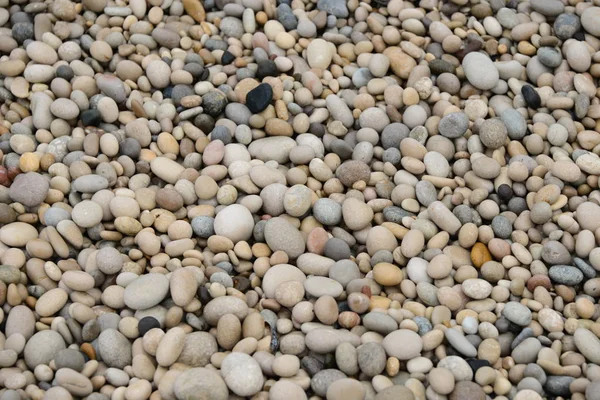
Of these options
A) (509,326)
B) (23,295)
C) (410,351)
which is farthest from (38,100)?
(509,326)

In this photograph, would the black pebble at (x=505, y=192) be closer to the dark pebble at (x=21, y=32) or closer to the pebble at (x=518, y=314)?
the pebble at (x=518, y=314)

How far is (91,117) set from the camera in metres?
1.89

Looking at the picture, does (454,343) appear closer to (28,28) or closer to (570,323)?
(570,323)

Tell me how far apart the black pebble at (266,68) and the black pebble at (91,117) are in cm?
49

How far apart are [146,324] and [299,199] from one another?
494mm

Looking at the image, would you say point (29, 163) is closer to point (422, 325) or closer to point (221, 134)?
point (221, 134)

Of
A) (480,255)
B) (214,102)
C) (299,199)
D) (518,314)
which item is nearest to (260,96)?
(214,102)

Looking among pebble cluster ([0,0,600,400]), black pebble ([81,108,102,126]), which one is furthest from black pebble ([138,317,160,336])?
black pebble ([81,108,102,126])

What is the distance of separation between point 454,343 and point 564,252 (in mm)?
392

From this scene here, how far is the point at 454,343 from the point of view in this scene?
1426 mm

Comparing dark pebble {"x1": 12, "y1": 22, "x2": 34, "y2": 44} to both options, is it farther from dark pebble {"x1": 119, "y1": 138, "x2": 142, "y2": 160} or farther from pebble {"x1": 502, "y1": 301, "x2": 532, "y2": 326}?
pebble {"x1": 502, "y1": 301, "x2": 532, "y2": 326}

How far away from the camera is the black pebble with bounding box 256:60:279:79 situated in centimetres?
203

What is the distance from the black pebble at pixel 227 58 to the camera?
207 cm

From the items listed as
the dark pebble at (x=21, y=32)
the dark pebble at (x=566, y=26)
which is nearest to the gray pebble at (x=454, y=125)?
the dark pebble at (x=566, y=26)
